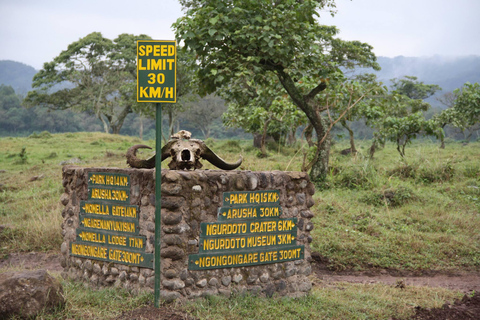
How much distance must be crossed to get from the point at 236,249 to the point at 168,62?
2113mm

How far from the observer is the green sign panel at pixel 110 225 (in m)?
5.00

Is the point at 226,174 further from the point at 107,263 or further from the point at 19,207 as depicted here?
the point at 19,207

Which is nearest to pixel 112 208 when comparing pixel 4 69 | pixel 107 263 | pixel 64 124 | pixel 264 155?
pixel 107 263

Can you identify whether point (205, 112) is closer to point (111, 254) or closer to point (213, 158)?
point (213, 158)

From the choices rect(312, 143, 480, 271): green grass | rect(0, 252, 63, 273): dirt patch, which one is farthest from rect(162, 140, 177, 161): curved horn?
rect(312, 143, 480, 271): green grass

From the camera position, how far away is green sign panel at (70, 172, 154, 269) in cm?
500

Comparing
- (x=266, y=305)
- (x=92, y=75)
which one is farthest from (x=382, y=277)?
(x=92, y=75)

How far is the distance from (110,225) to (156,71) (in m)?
1.91

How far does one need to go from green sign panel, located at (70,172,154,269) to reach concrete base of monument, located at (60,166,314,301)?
11 millimetres

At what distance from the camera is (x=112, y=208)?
5.22 metres

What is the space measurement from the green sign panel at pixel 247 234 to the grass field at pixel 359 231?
434mm

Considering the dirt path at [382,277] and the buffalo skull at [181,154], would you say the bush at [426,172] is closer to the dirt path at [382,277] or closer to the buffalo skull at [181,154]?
the dirt path at [382,277]

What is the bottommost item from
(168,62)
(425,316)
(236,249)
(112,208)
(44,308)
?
(425,316)

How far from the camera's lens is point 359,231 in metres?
8.66
